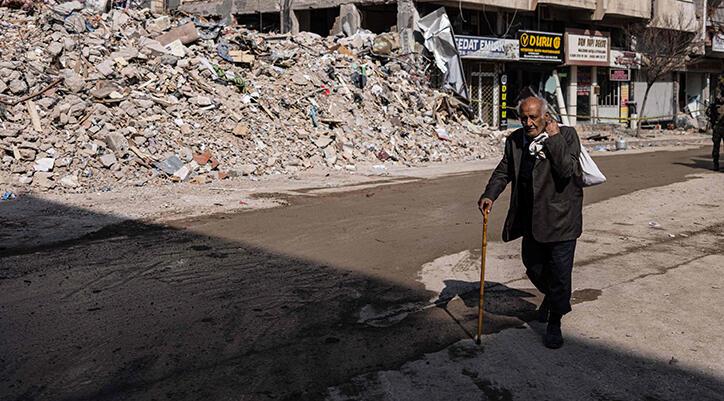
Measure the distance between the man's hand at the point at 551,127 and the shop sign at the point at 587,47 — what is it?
96.0ft

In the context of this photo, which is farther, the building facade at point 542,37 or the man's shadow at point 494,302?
the building facade at point 542,37

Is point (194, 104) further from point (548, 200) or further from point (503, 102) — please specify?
point (503, 102)

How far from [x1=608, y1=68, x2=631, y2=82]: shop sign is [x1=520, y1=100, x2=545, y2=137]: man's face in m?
33.5

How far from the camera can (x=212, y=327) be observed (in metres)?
5.06

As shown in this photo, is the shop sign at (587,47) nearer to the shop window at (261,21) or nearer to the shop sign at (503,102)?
the shop sign at (503,102)

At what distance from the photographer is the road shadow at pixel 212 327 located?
161 inches

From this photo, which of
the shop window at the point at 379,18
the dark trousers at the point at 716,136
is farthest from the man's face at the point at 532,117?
the shop window at the point at 379,18

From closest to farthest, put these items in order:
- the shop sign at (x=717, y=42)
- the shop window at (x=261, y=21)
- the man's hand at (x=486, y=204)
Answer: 1. the man's hand at (x=486, y=204)
2. the shop window at (x=261, y=21)
3. the shop sign at (x=717, y=42)

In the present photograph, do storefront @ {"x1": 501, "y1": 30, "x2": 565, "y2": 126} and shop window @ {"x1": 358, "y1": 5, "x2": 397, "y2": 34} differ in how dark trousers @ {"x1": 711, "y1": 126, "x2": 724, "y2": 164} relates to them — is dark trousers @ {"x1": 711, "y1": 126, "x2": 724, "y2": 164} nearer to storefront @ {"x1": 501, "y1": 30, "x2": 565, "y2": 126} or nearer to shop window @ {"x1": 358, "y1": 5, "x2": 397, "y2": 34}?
storefront @ {"x1": 501, "y1": 30, "x2": 565, "y2": 126}

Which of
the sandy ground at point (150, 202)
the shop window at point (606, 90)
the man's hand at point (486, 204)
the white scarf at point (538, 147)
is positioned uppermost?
the shop window at point (606, 90)

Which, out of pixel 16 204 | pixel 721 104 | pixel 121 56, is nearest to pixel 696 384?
pixel 16 204

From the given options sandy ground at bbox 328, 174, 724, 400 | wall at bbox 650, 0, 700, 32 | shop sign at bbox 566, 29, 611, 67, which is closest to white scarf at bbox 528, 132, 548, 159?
sandy ground at bbox 328, 174, 724, 400

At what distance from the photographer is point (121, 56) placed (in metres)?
16.9

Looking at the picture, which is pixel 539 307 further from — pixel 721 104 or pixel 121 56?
Answer: pixel 121 56
